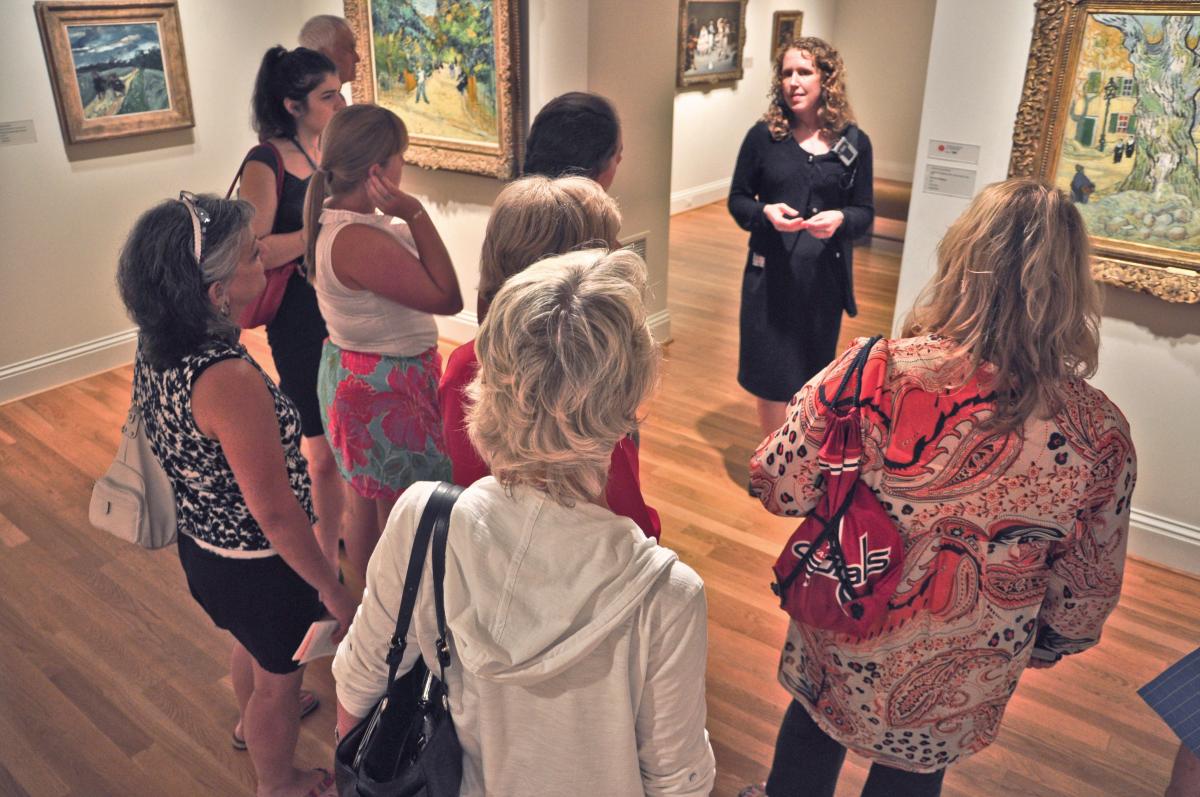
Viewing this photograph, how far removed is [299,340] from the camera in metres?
2.89

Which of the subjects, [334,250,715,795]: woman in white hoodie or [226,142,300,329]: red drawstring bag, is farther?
[226,142,300,329]: red drawstring bag

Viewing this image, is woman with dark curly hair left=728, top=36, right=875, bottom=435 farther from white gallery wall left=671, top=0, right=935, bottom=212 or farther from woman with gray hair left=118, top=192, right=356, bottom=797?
white gallery wall left=671, top=0, right=935, bottom=212

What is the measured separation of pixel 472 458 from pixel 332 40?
2.47 meters

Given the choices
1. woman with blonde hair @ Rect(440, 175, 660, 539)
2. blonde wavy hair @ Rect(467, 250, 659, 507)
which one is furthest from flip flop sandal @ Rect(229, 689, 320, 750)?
blonde wavy hair @ Rect(467, 250, 659, 507)

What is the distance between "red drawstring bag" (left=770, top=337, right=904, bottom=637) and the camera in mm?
1562

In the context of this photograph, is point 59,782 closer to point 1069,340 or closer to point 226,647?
point 226,647

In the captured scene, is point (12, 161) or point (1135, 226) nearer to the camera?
point (1135, 226)

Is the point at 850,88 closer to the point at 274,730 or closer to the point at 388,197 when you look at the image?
the point at 388,197

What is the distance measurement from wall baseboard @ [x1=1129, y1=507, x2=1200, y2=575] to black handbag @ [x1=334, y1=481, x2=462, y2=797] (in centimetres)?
299

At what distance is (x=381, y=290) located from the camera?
2279 millimetres

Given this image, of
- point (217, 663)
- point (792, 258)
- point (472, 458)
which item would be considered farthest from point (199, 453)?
point (792, 258)

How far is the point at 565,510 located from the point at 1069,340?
899 millimetres

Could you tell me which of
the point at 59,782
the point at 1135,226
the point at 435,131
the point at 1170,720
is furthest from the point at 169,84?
the point at 1170,720

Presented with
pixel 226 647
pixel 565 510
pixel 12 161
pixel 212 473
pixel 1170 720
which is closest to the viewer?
pixel 565 510
